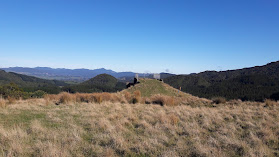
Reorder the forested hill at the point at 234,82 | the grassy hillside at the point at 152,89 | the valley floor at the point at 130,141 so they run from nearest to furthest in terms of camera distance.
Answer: the valley floor at the point at 130,141 → the grassy hillside at the point at 152,89 → the forested hill at the point at 234,82

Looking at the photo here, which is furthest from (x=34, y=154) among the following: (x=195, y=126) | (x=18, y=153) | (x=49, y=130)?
(x=195, y=126)

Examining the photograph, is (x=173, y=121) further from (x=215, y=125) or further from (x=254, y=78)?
(x=254, y=78)

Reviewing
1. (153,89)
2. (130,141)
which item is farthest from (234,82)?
(130,141)

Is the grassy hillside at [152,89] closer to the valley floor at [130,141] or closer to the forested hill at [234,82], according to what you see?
the valley floor at [130,141]

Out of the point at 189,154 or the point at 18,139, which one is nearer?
the point at 189,154

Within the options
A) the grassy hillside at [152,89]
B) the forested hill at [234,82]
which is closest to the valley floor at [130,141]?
the grassy hillside at [152,89]

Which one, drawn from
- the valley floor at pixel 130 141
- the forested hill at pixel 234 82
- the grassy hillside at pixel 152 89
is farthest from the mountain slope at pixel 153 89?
the forested hill at pixel 234 82

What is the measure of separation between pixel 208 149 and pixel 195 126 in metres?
2.52

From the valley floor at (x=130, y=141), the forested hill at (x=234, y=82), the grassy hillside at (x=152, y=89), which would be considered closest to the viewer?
the valley floor at (x=130, y=141)

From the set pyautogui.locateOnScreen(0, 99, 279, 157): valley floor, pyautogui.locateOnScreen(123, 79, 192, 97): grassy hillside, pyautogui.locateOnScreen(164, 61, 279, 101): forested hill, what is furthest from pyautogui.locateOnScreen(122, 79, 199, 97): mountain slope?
pyautogui.locateOnScreen(164, 61, 279, 101): forested hill

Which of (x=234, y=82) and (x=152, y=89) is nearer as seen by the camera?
(x=152, y=89)

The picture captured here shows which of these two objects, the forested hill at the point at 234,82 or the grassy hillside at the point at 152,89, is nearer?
the grassy hillside at the point at 152,89

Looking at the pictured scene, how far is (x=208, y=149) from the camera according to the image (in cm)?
465

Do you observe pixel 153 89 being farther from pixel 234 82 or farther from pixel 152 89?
pixel 234 82
